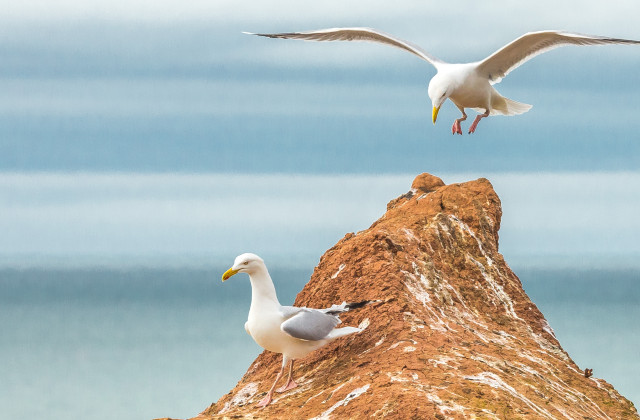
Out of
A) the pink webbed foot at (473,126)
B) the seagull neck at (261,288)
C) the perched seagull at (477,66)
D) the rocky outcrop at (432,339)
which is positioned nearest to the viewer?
the rocky outcrop at (432,339)

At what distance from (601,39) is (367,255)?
531cm

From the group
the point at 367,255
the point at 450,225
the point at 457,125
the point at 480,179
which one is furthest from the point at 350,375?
the point at 457,125

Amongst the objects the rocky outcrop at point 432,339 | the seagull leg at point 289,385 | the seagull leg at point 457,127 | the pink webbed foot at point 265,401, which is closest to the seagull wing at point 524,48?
the seagull leg at point 457,127

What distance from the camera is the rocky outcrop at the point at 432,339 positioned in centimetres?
854

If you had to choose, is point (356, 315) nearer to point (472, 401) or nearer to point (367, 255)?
point (367, 255)

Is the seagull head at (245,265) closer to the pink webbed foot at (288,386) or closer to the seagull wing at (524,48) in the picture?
the pink webbed foot at (288,386)

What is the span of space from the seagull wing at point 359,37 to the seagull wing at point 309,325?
684 centimetres

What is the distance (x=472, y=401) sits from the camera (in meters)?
8.30

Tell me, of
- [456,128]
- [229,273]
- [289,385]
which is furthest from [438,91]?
[289,385]

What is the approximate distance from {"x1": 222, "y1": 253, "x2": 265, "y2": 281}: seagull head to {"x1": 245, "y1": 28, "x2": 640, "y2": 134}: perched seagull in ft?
16.0

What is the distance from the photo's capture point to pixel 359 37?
1581cm

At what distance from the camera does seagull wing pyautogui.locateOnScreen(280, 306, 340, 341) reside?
9477mm

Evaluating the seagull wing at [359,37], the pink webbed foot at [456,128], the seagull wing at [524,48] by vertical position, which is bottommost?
the pink webbed foot at [456,128]

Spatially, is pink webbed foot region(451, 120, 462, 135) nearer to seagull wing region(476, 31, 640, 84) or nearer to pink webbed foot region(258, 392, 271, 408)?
seagull wing region(476, 31, 640, 84)
